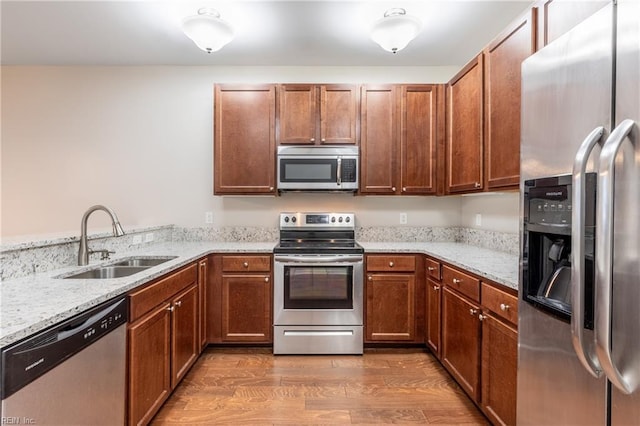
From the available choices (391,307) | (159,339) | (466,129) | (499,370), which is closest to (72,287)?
(159,339)

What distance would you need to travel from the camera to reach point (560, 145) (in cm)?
112

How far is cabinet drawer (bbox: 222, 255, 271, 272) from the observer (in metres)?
2.82

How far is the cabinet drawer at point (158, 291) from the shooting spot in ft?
5.26

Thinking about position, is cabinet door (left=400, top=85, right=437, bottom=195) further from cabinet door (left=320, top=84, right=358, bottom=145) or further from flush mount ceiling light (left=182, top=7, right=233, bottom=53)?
flush mount ceiling light (left=182, top=7, right=233, bottom=53)

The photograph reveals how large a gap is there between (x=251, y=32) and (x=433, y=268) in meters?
2.45

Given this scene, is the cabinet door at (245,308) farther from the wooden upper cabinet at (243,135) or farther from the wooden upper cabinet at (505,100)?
the wooden upper cabinet at (505,100)

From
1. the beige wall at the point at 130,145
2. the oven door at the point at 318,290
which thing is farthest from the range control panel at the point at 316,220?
the oven door at the point at 318,290

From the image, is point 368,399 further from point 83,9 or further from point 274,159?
point 83,9

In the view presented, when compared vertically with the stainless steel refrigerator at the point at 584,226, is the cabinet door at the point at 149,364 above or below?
below

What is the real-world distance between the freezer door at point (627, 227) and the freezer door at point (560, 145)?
42 mm

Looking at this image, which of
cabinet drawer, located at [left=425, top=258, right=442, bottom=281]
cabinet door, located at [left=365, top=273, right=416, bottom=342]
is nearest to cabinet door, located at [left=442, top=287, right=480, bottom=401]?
cabinet drawer, located at [left=425, top=258, right=442, bottom=281]

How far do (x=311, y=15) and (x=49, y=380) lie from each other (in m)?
2.62

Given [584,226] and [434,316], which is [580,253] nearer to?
[584,226]

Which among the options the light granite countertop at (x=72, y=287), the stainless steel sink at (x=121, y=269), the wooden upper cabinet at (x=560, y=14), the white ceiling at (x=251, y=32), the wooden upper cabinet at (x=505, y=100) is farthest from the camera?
the white ceiling at (x=251, y=32)
